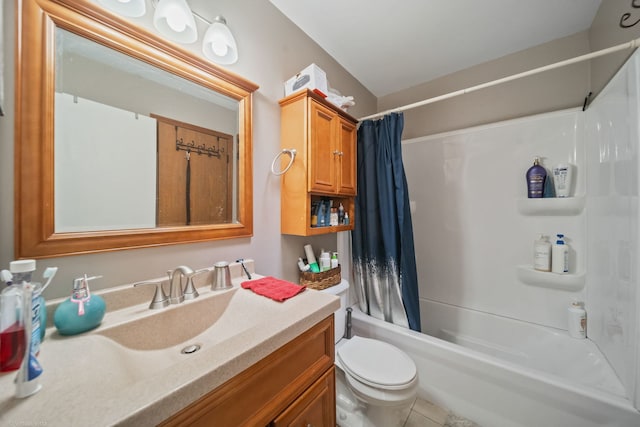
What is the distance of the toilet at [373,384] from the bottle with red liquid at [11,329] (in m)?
1.15

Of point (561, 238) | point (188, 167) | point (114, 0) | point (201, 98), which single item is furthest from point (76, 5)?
point (561, 238)

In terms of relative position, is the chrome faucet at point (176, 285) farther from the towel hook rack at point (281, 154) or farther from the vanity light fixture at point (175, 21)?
the vanity light fixture at point (175, 21)

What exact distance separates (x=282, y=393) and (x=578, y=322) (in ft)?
6.51

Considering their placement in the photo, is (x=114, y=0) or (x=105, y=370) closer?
(x=105, y=370)

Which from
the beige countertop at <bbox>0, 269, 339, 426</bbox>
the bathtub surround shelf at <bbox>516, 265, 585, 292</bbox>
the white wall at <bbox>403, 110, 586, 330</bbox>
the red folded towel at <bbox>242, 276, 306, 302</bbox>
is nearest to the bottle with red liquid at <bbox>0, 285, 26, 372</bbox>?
the beige countertop at <bbox>0, 269, 339, 426</bbox>

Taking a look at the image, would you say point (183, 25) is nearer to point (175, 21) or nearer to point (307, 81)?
point (175, 21)

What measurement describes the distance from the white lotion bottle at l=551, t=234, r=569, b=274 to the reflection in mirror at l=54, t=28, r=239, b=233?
84.8 inches

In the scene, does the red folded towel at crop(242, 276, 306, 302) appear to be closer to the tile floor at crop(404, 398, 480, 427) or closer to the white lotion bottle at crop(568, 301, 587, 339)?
the tile floor at crop(404, 398, 480, 427)

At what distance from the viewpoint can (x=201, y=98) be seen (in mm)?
1036

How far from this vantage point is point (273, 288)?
927mm

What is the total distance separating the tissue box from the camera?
130 centimetres

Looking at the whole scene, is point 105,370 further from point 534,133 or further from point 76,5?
point 534,133

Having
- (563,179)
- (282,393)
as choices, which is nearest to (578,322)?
(563,179)

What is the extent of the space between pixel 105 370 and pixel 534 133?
8.45 ft
